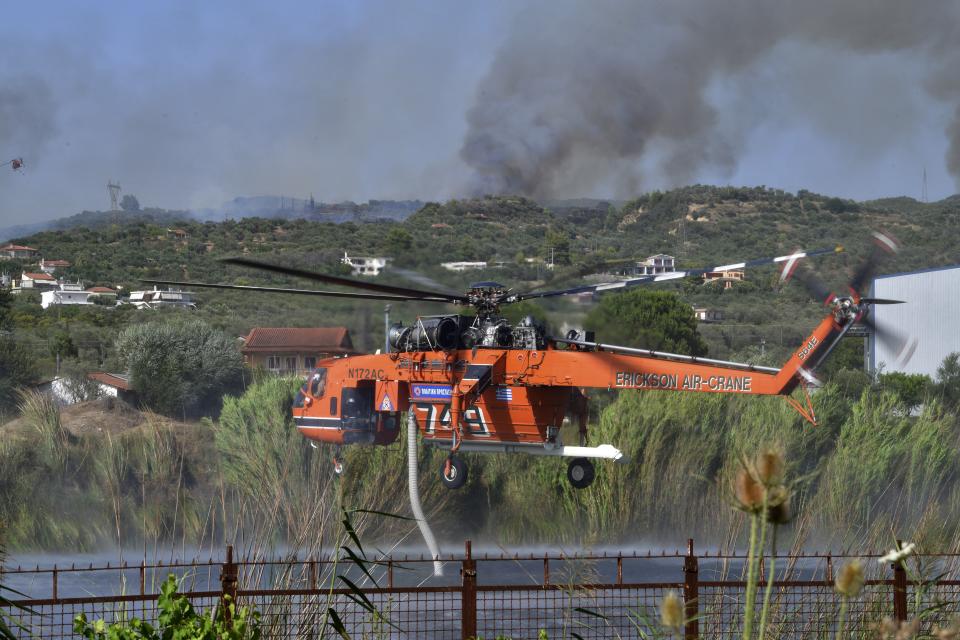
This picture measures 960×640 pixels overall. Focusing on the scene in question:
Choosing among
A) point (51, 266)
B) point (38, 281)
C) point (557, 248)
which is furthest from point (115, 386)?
point (51, 266)

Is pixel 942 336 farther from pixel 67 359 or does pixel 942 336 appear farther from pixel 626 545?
pixel 67 359

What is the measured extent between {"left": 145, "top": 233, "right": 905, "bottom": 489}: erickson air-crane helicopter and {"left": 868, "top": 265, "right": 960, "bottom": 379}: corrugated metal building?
120ft

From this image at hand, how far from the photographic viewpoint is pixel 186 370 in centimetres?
3988

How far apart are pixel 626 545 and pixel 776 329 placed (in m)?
35.0

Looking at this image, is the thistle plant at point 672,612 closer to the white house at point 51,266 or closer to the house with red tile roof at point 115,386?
the house with red tile roof at point 115,386

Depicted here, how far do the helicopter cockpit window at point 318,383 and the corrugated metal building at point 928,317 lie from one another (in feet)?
119

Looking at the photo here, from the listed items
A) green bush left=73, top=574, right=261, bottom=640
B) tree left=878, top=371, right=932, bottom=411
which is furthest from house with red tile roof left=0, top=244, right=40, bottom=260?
green bush left=73, top=574, right=261, bottom=640

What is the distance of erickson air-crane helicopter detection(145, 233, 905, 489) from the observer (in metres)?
18.1

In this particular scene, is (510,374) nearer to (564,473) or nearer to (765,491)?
(564,473)

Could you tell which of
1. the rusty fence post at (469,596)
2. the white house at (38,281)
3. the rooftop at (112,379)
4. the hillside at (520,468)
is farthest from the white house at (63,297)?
the rusty fence post at (469,596)

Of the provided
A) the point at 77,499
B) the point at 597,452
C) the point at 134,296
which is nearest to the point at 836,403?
the point at 597,452

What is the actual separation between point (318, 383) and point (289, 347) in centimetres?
2294

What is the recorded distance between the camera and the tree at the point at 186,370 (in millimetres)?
38722

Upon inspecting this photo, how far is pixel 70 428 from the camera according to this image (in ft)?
110
